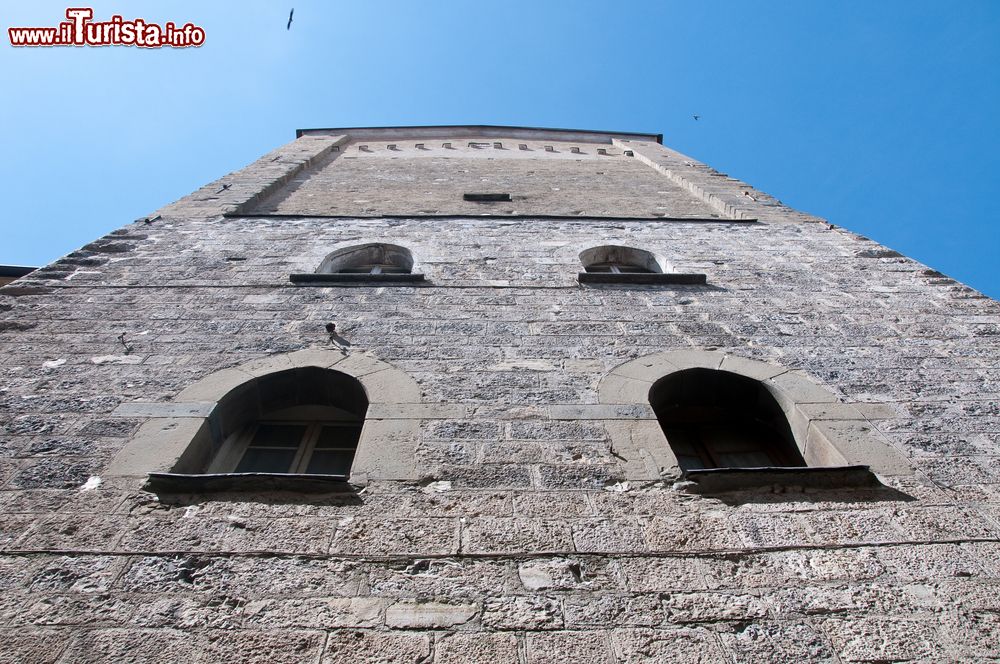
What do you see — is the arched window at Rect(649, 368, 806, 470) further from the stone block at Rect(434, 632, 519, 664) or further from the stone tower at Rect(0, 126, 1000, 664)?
the stone block at Rect(434, 632, 519, 664)

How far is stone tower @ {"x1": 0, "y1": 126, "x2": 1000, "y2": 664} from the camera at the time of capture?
2.17 meters

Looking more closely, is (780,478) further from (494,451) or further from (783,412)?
(494,451)

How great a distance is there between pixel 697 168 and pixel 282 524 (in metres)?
9.33

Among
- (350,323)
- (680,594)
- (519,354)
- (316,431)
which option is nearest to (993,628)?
(680,594)

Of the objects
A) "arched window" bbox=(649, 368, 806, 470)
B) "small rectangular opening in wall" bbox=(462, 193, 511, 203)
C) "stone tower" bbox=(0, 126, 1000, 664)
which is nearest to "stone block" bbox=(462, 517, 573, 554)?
"stone tower" bbox=(0, 126, 1000, 664)

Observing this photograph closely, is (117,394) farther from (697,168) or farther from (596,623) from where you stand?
(697,168)

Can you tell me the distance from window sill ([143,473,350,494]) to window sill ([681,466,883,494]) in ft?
5.34

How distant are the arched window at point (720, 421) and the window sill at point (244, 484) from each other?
1.95 m

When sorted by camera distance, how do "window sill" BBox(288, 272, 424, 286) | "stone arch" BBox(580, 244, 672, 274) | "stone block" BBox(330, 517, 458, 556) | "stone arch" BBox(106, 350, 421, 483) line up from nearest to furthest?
"stone block" BBox(330, 517, 458, 556) < "stone arch" BBox(106, 350, 421, 483) < "window sill" BBox(288, 272, 424, 286) < "stone arch" BBox(580, 244, 672, 274)

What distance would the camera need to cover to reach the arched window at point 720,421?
360 cm

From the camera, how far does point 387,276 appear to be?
498 cm

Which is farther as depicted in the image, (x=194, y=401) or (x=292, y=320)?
(x=292, y=320)

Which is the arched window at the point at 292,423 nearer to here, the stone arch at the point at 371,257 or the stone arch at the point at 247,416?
the stone arch at the point at 247,416

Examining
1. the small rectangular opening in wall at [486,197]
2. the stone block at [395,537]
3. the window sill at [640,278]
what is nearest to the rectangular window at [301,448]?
the stone block at [395,537]
